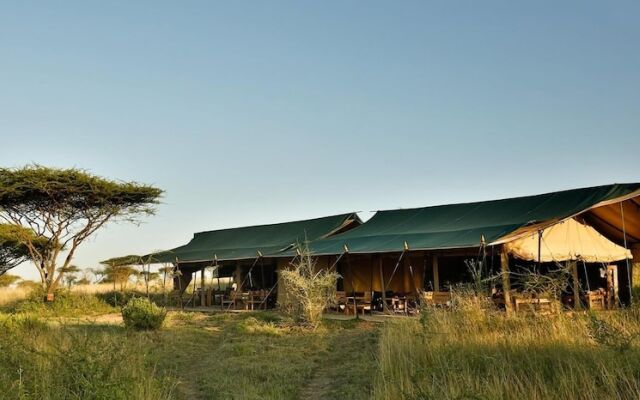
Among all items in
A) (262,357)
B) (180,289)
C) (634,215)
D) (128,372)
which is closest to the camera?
(128,372)

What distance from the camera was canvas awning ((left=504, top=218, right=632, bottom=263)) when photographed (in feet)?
48.3

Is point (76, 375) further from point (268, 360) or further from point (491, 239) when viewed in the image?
point (491, 239)

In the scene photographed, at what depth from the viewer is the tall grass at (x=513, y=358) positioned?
501cm

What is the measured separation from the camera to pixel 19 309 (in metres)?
19.9

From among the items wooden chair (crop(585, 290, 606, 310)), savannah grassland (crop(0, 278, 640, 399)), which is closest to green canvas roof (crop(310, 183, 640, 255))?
wooden chair (crop(585, 290, 606, 310))

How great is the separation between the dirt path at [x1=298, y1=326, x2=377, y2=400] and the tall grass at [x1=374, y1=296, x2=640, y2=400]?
1.29ft

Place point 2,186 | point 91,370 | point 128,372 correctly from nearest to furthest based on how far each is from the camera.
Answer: point 91,370, point 128,372, point 2,186

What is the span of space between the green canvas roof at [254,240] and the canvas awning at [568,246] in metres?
7.24

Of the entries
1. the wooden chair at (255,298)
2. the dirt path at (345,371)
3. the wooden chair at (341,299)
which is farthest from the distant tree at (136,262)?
the dirt path at (345,371)

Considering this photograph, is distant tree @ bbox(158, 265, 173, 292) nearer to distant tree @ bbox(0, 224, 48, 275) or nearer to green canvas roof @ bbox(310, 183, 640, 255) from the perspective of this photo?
distant tree @ bbox(0, 224, 48, 275)

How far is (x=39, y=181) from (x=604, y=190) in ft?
59.8

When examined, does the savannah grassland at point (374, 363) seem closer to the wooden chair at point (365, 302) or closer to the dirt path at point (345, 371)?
the dirt path at point (345, 371)

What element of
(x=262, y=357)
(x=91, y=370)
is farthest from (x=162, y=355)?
(x=91, y=370)

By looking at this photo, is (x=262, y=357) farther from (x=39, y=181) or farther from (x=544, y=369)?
(x=39, y=181)
